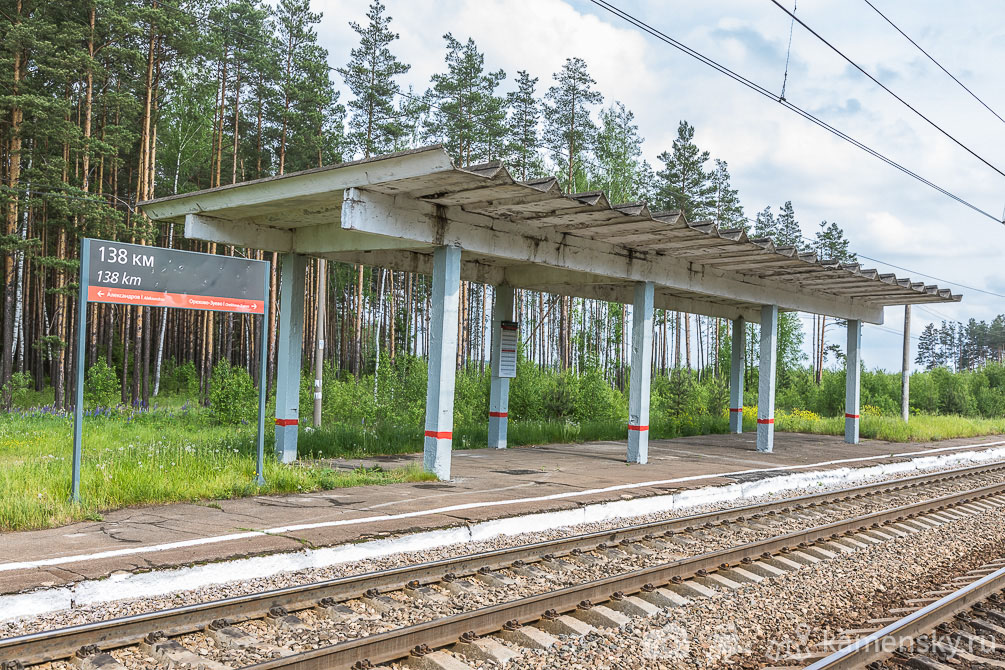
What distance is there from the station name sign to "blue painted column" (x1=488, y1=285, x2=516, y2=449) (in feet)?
22.2

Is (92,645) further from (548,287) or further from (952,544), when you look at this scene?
(548,287)

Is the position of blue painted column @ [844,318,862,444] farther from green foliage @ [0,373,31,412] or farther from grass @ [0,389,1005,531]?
green foliage @ [0,373,31,412]

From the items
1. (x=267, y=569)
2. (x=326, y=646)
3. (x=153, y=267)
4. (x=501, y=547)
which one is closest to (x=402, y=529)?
(x=501, y=547)

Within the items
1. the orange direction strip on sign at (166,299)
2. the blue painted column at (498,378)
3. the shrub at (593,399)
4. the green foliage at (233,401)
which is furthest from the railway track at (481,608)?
the green foliage at (233,401)

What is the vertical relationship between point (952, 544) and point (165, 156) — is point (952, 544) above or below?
below

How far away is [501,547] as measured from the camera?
7859 mm

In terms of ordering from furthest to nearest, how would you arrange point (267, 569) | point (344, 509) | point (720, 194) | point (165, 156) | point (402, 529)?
point (720, 194), point (165, 156), point (344, 509), point (402, 529), point (267, 569)

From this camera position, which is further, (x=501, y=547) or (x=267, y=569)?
(x=501, y=547)

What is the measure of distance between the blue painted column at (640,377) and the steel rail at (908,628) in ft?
25.8

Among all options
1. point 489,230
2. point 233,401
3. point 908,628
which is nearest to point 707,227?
point 489,230

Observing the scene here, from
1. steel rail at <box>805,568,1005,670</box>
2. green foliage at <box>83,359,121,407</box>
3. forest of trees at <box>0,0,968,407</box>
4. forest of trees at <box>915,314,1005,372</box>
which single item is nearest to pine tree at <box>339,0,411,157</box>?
forest of trees at <box>0,0,968,407</box>

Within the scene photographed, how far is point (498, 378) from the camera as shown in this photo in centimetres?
1627

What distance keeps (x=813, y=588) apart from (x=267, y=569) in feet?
16.2

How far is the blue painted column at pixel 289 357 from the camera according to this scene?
12922mm
